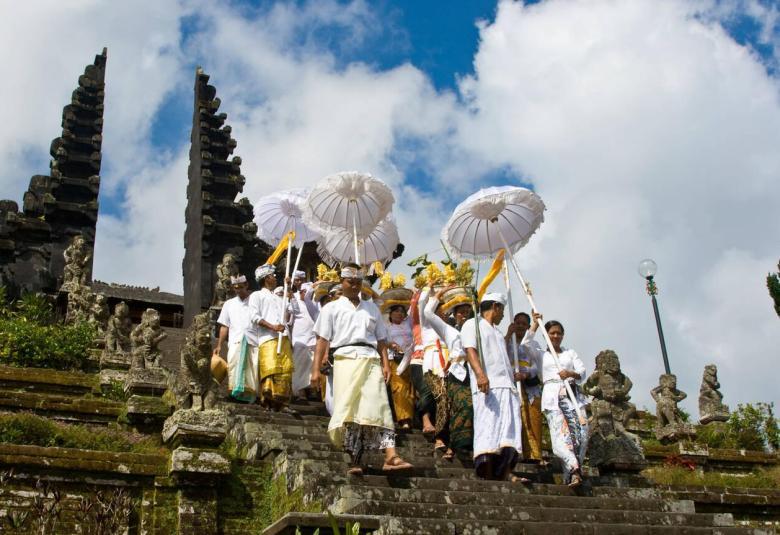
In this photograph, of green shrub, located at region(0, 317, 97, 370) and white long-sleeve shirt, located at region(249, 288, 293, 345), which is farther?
green shrub, located at region(0, 317, 97, 370)

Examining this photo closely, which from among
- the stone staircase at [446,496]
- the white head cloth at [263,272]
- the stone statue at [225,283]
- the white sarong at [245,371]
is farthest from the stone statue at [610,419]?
the stone statue at [225,283]

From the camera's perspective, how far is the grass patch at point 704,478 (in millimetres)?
12484

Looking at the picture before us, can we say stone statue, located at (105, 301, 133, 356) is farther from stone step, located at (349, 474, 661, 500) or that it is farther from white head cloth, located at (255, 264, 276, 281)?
stone step, located at (349, 474, 661, 500)

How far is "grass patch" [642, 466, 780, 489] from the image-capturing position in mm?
12484

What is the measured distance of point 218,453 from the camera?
329 inches

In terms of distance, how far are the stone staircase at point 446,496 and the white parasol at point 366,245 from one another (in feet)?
14.1

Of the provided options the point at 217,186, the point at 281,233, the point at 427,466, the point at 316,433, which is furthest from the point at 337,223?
the point at 217,186

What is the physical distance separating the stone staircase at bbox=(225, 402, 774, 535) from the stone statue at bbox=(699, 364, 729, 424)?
6.52 metres

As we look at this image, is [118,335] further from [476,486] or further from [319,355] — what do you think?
[476,486]

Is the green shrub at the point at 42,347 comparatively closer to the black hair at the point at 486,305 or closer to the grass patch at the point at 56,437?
the grass patch at the point at 56,437

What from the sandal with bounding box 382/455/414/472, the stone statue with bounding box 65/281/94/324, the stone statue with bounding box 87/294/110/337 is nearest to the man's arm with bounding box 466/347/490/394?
the sandal with bounding box 382/455/414/472

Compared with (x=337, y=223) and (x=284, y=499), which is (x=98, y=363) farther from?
(x=284, y=499)

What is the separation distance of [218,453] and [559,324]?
4020 millimetres

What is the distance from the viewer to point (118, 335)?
14.1 meters
